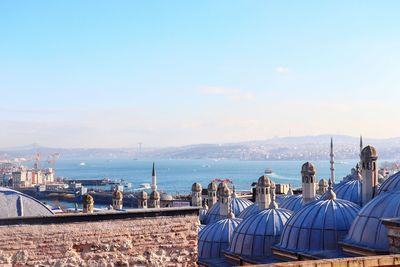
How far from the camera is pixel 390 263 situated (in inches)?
324

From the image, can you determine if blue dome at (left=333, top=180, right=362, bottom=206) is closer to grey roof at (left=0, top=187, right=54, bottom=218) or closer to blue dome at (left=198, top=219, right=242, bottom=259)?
blue dome at (left=198, top=219, right=242, bottom=259)

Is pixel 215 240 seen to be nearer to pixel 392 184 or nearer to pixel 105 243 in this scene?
pixel 392 184

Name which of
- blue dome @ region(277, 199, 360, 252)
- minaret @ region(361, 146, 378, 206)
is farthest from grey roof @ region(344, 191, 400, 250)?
minaret @ region(361, 146, 378, 206)

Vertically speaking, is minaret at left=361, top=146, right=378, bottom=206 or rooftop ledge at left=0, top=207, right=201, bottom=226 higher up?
minaret at left=361, top=146, right=378, bottom=206

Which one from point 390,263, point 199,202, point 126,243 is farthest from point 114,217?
point 199,202

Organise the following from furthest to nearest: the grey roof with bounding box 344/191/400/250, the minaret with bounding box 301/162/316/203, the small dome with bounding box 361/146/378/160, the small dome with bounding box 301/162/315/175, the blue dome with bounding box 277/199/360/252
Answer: the minaret with bounding box 301/162/316/203, the small dome with bounding box 301/162/315/175, the small dome with bounding box 361/146/378/160, the blue dome with bounding box 277/199/360/252, the grey roof with bounding box 344/191/400/250

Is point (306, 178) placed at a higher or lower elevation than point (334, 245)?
higher

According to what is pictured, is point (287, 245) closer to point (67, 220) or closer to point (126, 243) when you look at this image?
point (126, 243)

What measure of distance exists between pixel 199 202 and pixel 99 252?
23.2 meters

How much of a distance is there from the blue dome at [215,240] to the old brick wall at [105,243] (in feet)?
27.0

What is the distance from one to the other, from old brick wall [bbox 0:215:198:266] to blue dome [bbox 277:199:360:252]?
536 cm

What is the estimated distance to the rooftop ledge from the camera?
9.84 meters

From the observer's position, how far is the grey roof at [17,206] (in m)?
10.9

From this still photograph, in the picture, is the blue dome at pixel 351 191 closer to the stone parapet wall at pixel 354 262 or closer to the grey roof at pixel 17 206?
the stone parapet wall at pixel 354 262
